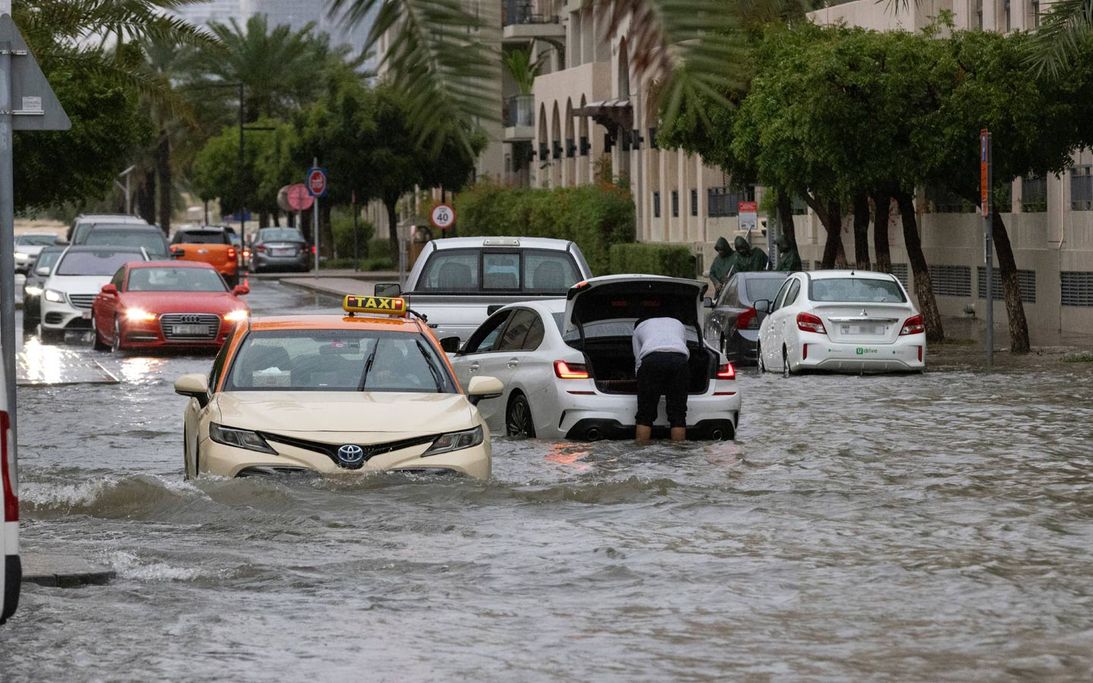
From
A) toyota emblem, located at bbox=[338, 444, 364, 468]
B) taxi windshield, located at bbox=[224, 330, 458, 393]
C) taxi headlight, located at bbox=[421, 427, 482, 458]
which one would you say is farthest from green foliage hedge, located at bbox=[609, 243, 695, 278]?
toyota emblem, located at bbox=[338, 444, 364, 468]

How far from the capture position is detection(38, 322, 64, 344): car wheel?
3172 centimetres

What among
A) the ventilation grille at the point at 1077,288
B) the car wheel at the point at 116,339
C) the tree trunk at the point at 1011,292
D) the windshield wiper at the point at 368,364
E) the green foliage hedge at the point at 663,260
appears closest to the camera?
the windshield wiper at the point at 368,364

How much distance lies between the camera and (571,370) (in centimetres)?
1581

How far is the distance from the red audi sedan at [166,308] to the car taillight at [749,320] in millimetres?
6991

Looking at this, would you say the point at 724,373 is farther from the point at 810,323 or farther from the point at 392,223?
the point at 392,223

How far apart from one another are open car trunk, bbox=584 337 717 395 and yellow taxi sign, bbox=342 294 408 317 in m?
2.51

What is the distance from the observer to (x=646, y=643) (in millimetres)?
7410

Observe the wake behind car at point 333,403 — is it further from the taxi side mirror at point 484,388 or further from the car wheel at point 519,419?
the car wheel at point 519,419

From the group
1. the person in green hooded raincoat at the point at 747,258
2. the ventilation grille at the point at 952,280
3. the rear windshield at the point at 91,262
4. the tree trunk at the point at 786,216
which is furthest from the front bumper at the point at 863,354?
the rear windshield at the point at 91,262

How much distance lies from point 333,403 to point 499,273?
934 cm

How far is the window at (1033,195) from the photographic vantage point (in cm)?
3164

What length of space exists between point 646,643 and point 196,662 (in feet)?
5.54

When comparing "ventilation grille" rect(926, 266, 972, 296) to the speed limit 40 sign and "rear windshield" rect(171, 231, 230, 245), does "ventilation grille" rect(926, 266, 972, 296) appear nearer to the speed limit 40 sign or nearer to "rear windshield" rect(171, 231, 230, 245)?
"rear windshield" rect(171, 231, 230, 245)

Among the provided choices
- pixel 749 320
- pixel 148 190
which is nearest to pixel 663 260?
pixel 749 320
